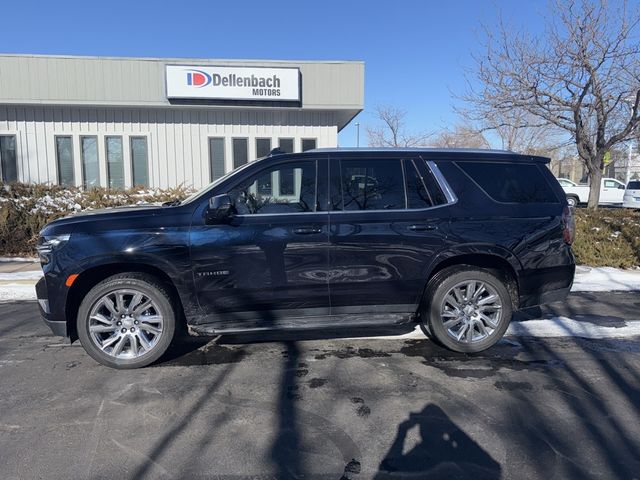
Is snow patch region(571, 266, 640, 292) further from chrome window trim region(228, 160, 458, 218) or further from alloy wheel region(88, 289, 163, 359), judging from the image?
alloy wheel region(88, 289, 163, 359)

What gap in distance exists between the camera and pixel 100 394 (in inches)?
149

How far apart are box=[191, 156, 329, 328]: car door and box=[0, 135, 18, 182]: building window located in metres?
13.8

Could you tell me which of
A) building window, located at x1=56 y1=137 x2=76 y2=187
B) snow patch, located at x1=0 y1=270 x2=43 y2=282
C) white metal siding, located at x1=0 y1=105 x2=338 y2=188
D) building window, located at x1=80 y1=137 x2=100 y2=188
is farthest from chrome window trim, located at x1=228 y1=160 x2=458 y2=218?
building window, located at x1=56 y1=137 x2=76 y2=187

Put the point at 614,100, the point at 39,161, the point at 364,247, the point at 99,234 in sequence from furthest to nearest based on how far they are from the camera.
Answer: the point at 39,161 → the point at 614,100 → the point at 364,247 → the point at 99,234

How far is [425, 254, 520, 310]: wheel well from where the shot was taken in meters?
4.61

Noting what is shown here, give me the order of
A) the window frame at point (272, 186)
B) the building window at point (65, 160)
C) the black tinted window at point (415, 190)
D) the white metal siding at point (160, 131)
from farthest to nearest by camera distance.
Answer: the building window at point (65, 160) < the white metal siding at point (160, 131) < the black tinted window at point (415, 190) < the window frame at point (272, 186)

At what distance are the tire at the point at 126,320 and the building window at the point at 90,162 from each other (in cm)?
1208

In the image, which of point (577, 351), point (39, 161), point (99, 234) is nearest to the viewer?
point (99, 234)

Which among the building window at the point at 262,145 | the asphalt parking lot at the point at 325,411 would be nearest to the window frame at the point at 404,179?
the asphalt parking lot at the point at 325,411

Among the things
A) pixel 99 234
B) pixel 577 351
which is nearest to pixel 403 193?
pixel 577 351

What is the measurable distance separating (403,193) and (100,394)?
3.14m

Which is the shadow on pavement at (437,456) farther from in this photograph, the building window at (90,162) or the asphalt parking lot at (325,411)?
the building window at (90,162)

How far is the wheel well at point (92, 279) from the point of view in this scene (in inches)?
164

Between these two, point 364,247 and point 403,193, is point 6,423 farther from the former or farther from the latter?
point 403,193
